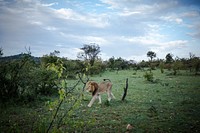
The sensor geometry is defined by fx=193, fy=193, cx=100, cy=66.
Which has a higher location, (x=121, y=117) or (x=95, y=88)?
(x=95, y=88)

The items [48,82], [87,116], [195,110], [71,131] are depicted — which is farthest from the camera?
[48,82]

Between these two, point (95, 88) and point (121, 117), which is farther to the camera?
point (95, 88)

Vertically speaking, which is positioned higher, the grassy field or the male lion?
the male lion

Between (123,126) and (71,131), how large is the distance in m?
2.49

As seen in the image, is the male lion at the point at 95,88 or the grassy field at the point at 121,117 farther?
the male lion at the point at 95,88

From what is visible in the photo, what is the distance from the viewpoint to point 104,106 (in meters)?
13.4

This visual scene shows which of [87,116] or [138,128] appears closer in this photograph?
[138,128]

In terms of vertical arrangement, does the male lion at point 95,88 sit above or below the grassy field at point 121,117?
above

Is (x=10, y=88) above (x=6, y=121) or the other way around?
above

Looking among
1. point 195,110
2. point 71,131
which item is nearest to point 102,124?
point 71,131

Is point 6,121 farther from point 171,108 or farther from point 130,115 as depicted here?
point 171,108

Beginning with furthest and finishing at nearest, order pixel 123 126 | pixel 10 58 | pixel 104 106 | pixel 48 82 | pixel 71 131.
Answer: pixel 48 82 → pixel 10 58 → pixel 104 106 → pixel 123 126 → pixel 71 131

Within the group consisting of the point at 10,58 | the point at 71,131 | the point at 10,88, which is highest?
the point at 10,58

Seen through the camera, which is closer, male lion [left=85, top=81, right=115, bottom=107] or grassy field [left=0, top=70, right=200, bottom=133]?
grassy field [left=0, top=70, right=200, bottom=133]
